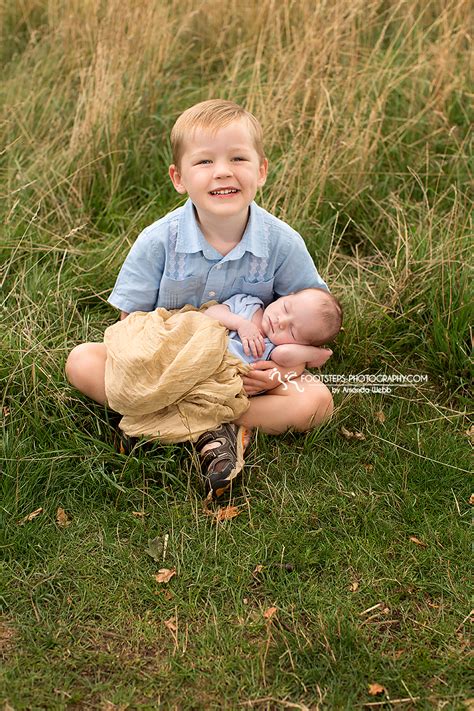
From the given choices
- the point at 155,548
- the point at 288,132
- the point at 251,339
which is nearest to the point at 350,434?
the point at 251,339

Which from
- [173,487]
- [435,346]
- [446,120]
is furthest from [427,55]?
[173,487]

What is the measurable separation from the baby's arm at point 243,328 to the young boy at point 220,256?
63 mm

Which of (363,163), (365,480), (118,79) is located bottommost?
(365,480)

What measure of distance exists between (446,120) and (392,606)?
2.99 meters

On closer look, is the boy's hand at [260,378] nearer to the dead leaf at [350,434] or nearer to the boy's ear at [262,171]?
the dead leaf at [350,434]

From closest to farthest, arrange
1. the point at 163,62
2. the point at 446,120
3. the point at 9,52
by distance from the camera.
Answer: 1. the point at 446,120
2. the point at 163,62
3. the point at 9,52

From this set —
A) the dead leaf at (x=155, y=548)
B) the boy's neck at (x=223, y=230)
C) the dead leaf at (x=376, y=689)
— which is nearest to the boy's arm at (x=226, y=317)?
the boy's neck at (x=223, y=230)

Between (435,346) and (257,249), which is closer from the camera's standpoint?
(257,249)

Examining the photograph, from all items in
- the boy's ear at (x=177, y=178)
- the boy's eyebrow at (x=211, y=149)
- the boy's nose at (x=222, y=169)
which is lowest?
the boy's ear at (x=177, y=178)

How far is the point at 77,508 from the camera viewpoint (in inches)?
117

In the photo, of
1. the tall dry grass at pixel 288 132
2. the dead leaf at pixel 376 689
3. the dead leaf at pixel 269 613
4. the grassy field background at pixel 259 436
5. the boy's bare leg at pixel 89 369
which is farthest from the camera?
the tall dry grass at pixel 288 132

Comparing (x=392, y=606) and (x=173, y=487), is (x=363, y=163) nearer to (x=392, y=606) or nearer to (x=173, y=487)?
(x=173, y=487)

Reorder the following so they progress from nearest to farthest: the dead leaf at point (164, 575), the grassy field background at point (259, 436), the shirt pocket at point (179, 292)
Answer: the grassy field background at point (259, 436) → the dead leaf at point (164, 575) → the shirt pocket at point (179, 292)

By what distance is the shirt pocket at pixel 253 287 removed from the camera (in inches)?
130
